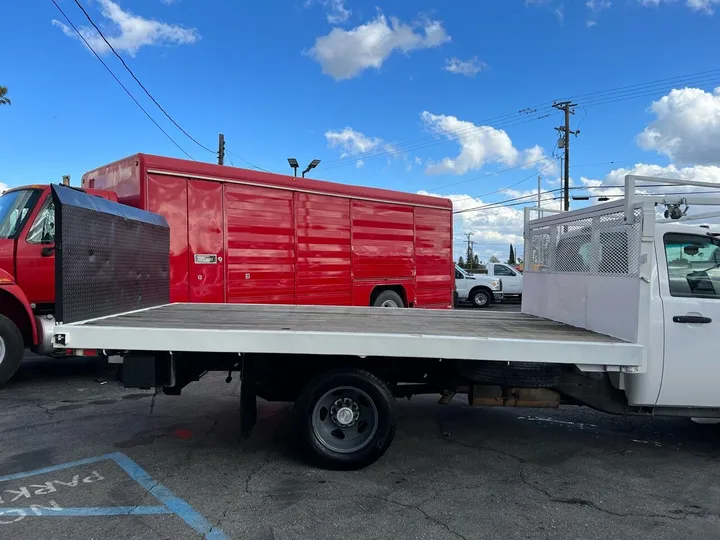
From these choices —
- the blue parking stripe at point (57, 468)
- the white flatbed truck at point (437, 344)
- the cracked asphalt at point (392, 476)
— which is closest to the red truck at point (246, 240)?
the cracked asphalt at point (392, 476)

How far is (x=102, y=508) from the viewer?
3.59 metres

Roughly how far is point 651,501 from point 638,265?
176cm

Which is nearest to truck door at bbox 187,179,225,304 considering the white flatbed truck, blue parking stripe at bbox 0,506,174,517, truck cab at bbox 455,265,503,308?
the white flatbed truck

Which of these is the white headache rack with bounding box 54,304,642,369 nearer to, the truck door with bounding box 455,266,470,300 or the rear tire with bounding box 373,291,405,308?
the rear tire with bounding box 373,291,405,308

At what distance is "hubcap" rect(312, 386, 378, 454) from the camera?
13.9 ft

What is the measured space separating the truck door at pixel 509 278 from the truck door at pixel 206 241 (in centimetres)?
1784

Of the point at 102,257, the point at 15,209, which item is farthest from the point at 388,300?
the point at 102,257

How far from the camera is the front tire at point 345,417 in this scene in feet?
13.8

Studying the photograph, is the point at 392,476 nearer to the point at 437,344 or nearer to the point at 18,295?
the point at 437,344

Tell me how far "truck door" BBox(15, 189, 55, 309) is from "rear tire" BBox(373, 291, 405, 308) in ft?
18.4

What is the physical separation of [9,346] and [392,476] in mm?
5406

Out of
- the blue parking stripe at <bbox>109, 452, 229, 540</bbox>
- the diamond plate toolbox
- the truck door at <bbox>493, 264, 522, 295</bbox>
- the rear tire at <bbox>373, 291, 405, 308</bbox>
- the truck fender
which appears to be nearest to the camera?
the blue parking stripe at <bbox>109, 452, 229, 540</bbox>

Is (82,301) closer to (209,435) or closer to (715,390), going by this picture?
(209,435)

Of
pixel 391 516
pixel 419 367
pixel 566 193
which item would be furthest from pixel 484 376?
pixel 566 193
